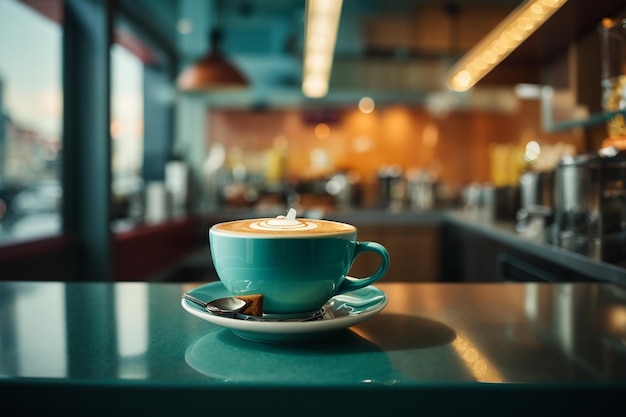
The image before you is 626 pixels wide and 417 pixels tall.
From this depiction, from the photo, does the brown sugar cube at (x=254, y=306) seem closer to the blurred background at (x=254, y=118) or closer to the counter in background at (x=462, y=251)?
the counter in background at (x=462, y=251)

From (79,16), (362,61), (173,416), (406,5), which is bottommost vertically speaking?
(173,416)

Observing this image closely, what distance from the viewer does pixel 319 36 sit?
3.06 m

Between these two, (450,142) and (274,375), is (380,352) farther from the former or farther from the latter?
(450,142)

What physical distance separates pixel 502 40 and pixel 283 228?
2.00m

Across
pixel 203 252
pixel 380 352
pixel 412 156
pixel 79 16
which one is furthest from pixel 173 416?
pixel 412 156

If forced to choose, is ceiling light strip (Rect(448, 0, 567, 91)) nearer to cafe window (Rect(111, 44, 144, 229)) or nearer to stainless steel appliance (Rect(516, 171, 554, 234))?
stainless steel appliance (Rect(516, 171, 554, 234))

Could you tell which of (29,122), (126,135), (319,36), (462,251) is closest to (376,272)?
(29,122)

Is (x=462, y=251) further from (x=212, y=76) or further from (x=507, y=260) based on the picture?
(x=212, y=76)

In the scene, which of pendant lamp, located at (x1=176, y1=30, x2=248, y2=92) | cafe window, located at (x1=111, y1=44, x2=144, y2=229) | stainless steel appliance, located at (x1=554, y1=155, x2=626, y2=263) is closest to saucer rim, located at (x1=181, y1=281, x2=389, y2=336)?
stainless steel appliance, located at (x1=554, y1=155, x2=626, y2=263)

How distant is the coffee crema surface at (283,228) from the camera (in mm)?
639

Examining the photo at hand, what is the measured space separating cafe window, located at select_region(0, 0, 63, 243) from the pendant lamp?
0.68 m

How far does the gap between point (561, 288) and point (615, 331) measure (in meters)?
0.31

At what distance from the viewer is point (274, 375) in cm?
52

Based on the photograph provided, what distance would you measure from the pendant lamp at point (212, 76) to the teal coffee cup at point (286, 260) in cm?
262
